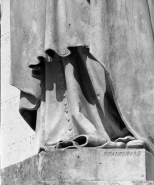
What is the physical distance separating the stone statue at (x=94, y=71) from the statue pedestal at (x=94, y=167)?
8 cm

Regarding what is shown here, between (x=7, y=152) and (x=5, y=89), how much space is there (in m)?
0.57

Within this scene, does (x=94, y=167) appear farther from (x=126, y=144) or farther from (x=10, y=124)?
(x=10, y=124)

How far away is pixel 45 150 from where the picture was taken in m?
7.85

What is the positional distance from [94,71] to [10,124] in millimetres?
2184

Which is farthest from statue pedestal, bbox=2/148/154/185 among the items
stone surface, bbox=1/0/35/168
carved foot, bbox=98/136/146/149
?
stone surface, bbox=1/0/35/168

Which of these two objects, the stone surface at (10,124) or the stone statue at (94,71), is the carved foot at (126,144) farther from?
the stone surface at (10,124)

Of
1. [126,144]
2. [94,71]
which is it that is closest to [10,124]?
[94,71]

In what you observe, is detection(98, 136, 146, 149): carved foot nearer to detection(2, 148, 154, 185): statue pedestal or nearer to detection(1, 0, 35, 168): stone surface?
detection(2, 148, 154, 185): statue pedestal

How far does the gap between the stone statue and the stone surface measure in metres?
1.62

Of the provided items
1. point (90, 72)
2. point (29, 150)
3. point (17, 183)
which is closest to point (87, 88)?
point (90, 72)

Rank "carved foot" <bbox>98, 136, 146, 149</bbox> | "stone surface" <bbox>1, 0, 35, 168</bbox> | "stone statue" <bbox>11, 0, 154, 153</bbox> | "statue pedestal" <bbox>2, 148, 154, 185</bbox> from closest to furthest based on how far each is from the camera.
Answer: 1. "statue pedestal" <bbox>2, 148, 154, 185</bbox>
2. "carved foot" <bbox>98, 136, 146, 149</bbox>
3. "stone statue" <bbox>11, 0, 154, 153</bbox>
4. "stone surface" <bbox>1, 0, 35, 168</bbox>

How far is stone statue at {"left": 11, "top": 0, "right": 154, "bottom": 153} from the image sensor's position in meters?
7.93

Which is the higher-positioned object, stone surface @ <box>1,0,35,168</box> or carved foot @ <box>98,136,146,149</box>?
stone surface @ <box>1,0,35,168</box>

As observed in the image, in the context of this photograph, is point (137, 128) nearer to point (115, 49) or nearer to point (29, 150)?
point (115, 49)
